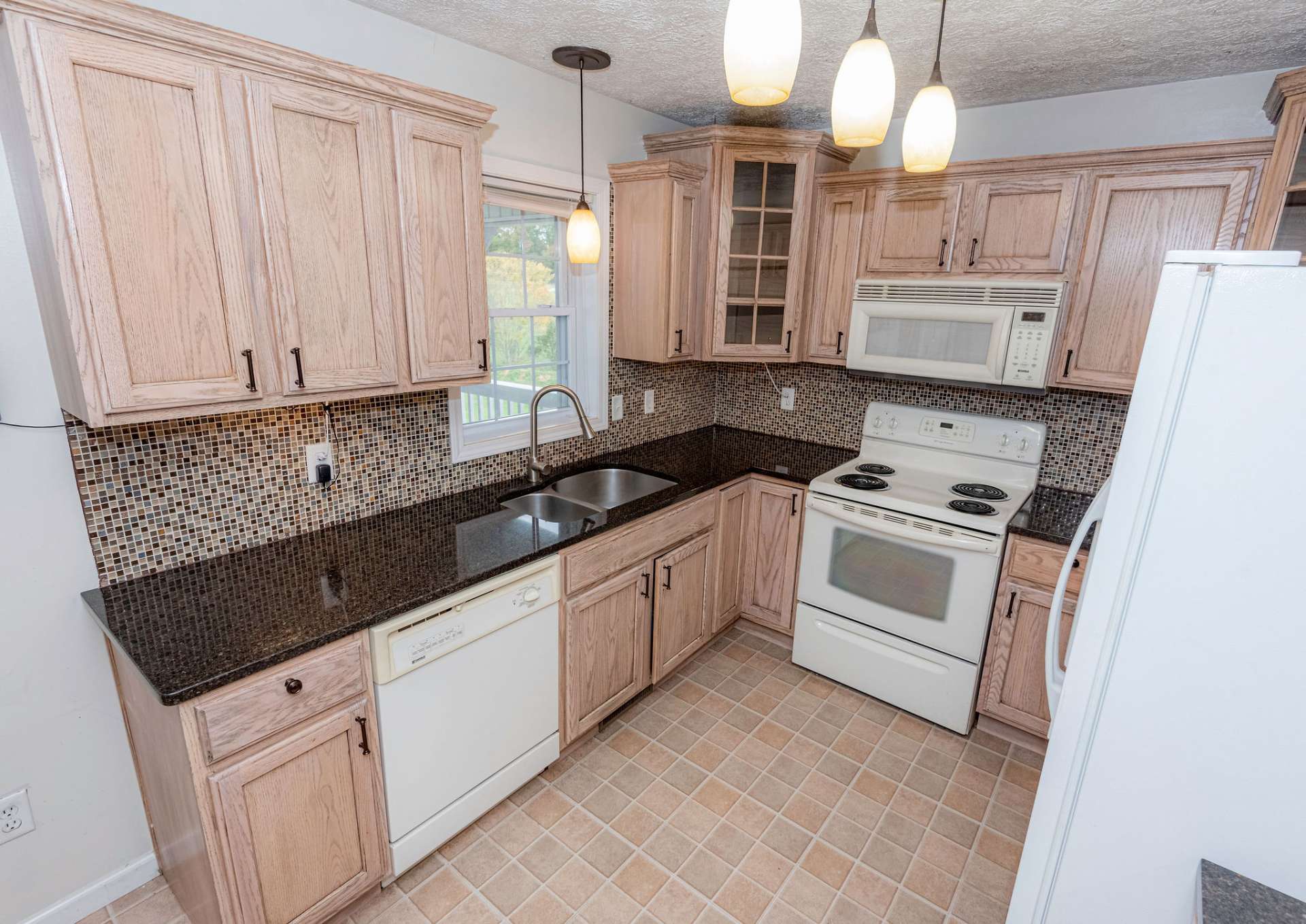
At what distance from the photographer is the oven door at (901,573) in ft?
7.64

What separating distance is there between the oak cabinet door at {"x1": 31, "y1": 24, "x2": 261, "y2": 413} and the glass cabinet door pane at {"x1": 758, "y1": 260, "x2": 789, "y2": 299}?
2070 mm

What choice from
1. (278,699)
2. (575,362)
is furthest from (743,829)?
(575,362)


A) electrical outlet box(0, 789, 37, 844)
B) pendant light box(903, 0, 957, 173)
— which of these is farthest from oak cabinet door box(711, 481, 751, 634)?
electrical outlet box(0, 789, 37, 844)

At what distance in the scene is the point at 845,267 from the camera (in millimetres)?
2791

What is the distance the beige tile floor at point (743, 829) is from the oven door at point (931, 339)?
4.79ft

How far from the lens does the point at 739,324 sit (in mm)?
2922

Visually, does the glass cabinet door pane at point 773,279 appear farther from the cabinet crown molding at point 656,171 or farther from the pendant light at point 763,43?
the pendant light at point 763,43

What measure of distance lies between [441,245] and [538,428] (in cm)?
99

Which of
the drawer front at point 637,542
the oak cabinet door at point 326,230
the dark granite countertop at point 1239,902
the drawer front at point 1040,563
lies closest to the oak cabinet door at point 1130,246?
the drawer front at point 1040,563

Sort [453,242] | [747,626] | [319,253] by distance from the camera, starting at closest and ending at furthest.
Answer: [319,253], [453,242], [747,626]

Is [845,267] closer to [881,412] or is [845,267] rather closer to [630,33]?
[881,412]

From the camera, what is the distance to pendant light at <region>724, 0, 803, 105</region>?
0.95 meters

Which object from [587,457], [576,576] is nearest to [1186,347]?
[576,576]

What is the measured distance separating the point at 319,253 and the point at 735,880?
2107 mm
